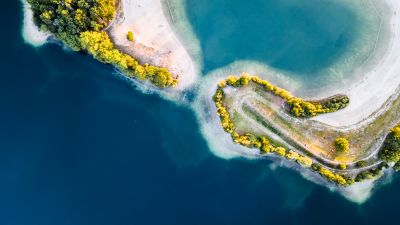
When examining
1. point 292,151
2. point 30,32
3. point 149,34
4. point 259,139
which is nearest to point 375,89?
point 292,151

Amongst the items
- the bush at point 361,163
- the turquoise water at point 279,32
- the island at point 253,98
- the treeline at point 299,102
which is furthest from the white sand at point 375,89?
the bush at point 361,163

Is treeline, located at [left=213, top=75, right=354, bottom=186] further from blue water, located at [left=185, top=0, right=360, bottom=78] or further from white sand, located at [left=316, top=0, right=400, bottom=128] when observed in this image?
white sand, located at [left=316, top=0, right=400, bottom=128]

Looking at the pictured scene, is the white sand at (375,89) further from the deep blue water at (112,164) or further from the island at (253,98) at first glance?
the deep blue water at (112,164)

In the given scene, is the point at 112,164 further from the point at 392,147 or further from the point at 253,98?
the point at 392,147

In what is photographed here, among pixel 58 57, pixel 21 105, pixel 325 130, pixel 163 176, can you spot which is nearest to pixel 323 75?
pixel 325 130

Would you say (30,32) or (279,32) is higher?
(30,32)

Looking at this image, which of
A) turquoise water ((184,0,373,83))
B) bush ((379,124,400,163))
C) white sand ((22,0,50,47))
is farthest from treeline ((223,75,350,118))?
white sand ((22,0,50,47))

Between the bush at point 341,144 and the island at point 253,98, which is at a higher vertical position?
the island at point 253,98
